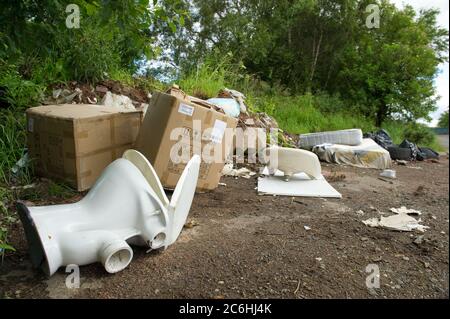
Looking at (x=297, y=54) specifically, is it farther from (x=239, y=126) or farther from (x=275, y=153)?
(x=275, y=153)

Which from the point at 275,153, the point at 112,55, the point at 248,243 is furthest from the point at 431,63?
the point at 248,243

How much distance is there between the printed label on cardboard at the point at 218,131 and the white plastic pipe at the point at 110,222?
2.91ft

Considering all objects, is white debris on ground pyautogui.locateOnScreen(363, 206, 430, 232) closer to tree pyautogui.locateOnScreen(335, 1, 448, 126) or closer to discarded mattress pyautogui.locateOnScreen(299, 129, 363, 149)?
discarded mattress pyautogui.locateOnScreen(299, 129, 363, 149)

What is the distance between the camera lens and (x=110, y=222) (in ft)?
5.31

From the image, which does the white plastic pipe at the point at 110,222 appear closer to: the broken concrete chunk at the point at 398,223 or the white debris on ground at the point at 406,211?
the broken concrete chunk at the point at 398,223

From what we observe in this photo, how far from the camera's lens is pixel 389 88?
8.38 m

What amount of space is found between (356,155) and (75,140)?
12.2ft

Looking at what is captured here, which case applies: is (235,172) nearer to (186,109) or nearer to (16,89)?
(186,109)

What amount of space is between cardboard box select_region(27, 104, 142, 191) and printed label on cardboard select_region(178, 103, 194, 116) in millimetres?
561

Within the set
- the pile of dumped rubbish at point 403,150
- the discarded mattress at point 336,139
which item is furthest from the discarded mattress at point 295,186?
the pile of dumped rubbish at point 403,150

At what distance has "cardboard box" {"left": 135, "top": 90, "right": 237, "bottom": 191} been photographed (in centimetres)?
255

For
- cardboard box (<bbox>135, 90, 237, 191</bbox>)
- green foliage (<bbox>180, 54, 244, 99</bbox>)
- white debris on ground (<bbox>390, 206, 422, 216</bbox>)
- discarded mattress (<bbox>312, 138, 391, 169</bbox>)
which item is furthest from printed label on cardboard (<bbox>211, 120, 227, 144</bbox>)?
discarded mattress (<bbox>312, 138, 391, 169</bbox>)

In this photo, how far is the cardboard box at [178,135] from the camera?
2.55 metres
